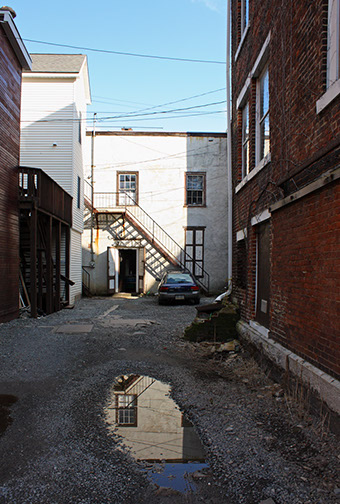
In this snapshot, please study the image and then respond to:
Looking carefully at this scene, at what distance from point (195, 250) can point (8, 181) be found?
12.4 m

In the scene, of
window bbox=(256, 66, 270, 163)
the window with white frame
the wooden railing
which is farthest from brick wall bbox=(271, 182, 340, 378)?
the wooden railing

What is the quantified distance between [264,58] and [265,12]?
0.71 metres

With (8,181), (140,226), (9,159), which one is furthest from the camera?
(140,226)

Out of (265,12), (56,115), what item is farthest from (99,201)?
(265,12)

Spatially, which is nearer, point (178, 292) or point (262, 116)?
point (262, 116)

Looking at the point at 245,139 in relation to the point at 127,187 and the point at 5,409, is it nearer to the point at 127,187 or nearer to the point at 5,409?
the point at 5,409

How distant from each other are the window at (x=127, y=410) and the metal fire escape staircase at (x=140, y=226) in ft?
52.9

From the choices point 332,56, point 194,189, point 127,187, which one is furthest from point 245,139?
point 127,187

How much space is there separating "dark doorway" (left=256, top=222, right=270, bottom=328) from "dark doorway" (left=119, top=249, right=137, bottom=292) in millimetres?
16699

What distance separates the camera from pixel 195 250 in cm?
2159

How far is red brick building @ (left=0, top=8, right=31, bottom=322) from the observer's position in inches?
406

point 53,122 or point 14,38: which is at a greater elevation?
point 14,38

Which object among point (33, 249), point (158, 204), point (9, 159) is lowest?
point (33, 249)

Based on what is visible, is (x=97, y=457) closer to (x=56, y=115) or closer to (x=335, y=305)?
(x=335, y=305)
